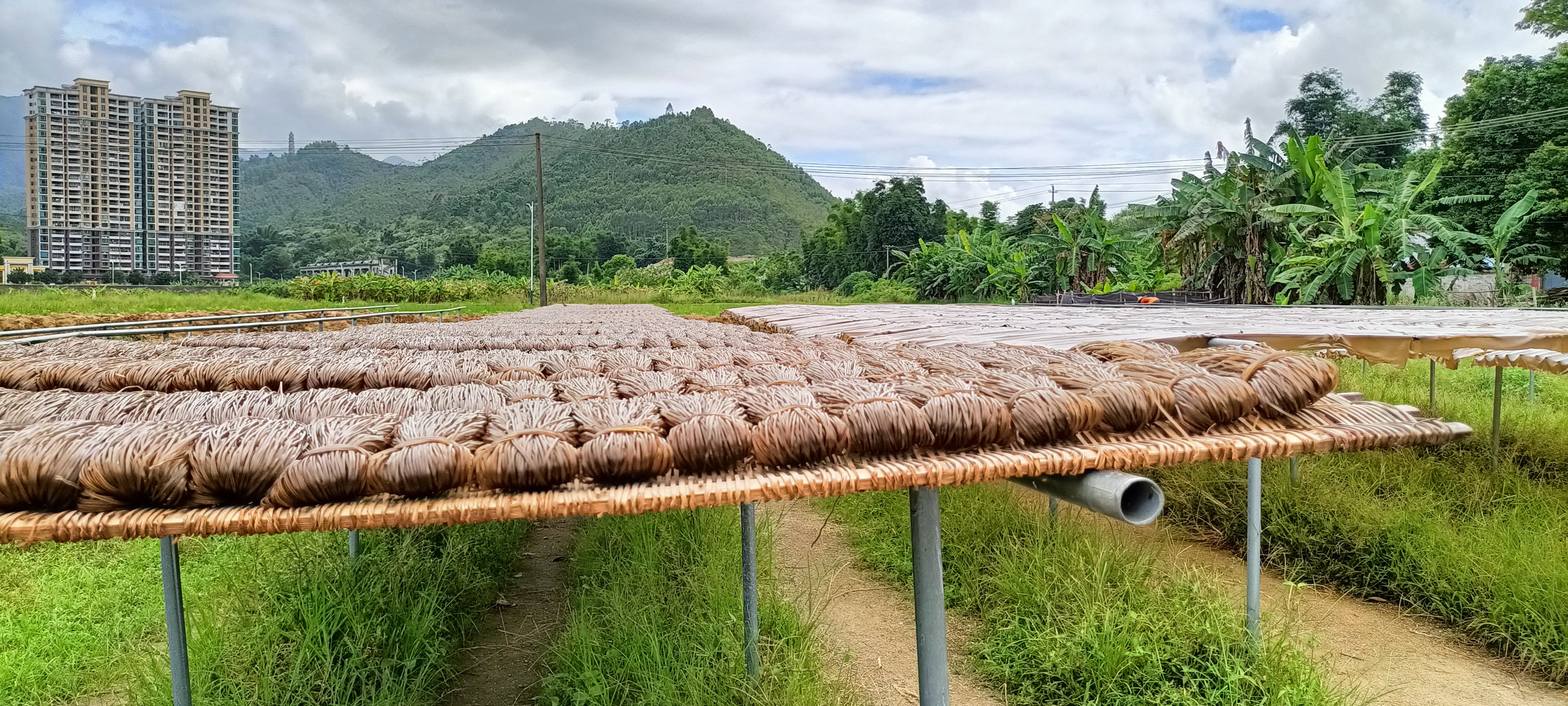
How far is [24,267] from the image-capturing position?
34.8m

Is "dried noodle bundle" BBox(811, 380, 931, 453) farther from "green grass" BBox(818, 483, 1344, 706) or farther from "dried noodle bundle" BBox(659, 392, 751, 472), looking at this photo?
"green grass" BBox(818, 483, 1344, 706)

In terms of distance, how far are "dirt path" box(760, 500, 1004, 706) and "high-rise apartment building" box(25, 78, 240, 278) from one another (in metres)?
43.7

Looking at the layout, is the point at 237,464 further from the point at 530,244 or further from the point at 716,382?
the point at 530,244

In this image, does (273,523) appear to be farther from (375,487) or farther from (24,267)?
(24,267)

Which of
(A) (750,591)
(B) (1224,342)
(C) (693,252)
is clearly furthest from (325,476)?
(C) (693,252)

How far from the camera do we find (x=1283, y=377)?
3.92 feet

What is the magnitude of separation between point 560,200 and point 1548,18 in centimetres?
5535

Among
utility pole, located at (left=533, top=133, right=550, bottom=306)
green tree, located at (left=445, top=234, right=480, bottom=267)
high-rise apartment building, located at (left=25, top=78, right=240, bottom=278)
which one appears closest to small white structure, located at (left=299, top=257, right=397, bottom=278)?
green tree, located at (left=445, top=234, right=480, bottom=267)

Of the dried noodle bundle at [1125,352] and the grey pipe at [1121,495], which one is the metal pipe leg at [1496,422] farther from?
the grey pipe at [1121,495]

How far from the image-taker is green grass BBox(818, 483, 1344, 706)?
2803 mm

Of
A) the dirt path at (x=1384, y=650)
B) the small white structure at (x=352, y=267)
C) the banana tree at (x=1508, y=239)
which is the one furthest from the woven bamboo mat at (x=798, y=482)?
the small white structure at (x=352, y=267)

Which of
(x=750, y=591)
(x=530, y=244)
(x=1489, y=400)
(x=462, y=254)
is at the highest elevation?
(x=530, y=244)

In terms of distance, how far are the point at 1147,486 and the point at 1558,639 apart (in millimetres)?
3482

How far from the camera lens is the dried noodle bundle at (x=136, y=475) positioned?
91 centimetres
